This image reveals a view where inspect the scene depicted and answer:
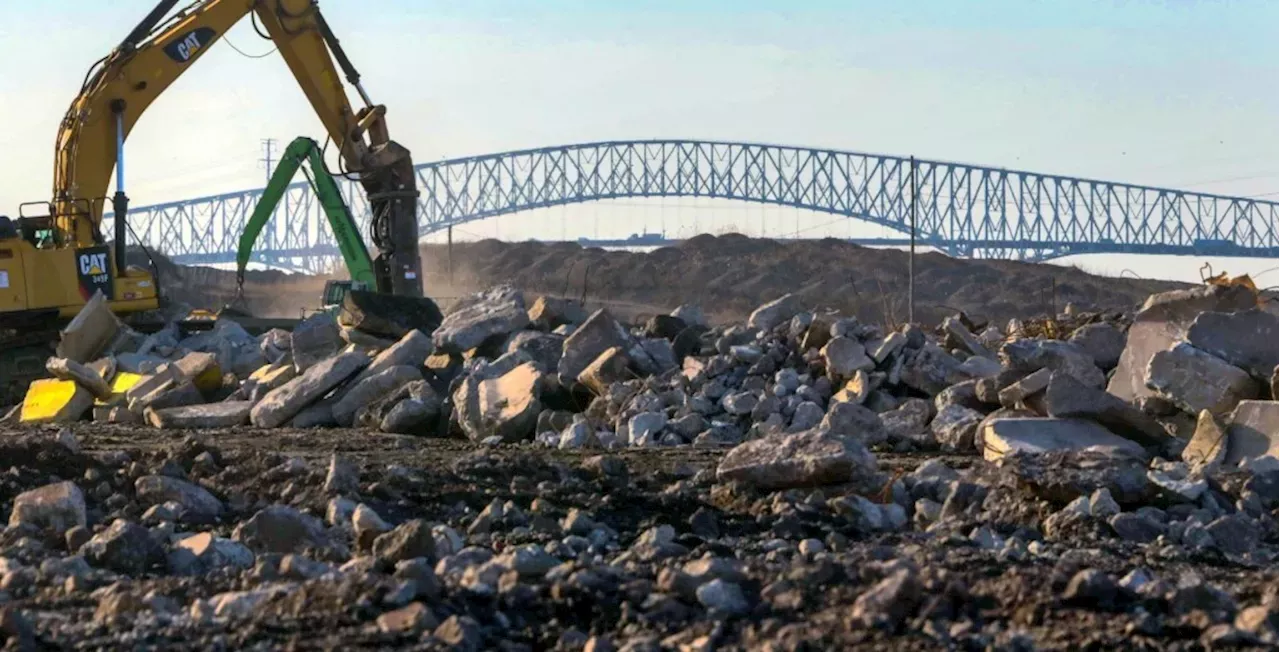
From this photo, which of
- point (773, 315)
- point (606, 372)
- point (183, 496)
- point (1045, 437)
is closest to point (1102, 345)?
point (1045, 437)

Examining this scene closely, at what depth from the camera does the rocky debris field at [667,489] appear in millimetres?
4547

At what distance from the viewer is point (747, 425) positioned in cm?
1106

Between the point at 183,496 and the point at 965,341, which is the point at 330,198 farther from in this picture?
the point at 183,496

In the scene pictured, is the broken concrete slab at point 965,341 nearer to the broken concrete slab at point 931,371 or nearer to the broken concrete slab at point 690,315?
the broken concrete slab at point 931,371

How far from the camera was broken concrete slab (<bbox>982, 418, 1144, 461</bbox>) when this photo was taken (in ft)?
29.3

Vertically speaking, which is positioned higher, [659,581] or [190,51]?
[190,51]

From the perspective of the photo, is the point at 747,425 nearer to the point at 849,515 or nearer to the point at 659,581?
the point at 849,515

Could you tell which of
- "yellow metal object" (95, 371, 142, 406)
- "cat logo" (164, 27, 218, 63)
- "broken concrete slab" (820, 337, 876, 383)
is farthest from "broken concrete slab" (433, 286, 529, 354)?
"cat logo" (164, 27, 218, 63)

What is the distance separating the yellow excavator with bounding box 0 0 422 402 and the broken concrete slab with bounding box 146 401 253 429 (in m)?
4.46

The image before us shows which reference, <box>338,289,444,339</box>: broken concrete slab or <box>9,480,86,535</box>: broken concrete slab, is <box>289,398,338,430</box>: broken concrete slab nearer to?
<box>338,289,444,339</box>: broken concrete slab

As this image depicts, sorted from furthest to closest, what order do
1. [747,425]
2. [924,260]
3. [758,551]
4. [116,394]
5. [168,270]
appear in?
[924,260] → [168,270] → [116,394] → [747,425] → [758,551]

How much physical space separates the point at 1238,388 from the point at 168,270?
46.6m

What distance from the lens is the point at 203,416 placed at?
13.5 meters

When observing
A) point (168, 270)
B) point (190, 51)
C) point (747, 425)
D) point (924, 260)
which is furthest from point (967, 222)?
point (747, 425)
